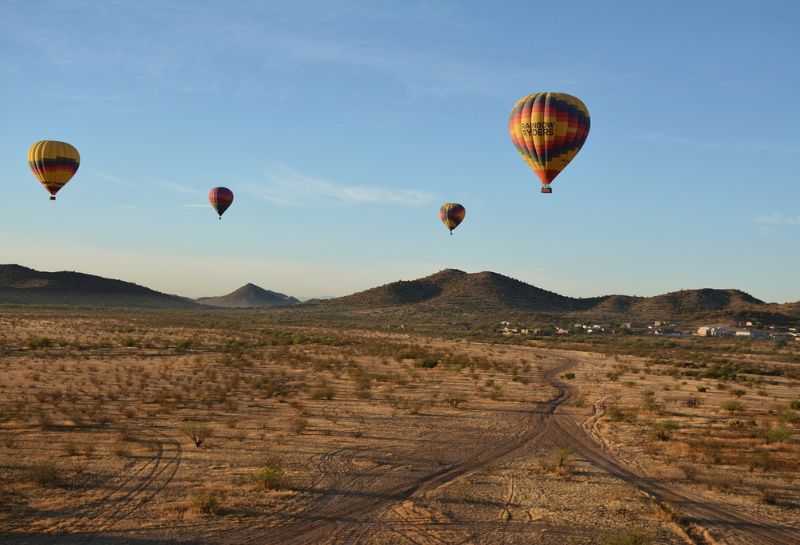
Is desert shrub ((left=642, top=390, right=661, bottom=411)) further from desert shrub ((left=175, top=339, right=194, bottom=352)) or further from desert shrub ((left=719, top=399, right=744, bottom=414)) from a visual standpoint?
desert shrub ((left=175, top=339, right=194, bottom=352))

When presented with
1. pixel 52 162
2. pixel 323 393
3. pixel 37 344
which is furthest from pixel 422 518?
pixel 52 162

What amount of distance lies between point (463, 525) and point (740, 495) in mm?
6713

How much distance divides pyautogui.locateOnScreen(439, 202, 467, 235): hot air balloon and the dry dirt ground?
152 ft

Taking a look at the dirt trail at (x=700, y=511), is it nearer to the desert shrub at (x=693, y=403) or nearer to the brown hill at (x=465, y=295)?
the desert shrub at (x=693, y=403)

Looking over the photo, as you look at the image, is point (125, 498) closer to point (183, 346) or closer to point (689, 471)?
point (689, 471)

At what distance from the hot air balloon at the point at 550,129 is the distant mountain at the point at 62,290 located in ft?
506

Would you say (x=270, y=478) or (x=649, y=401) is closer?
(x=270, y=478)

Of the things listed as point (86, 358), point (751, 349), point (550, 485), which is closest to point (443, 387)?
point (550, 485)

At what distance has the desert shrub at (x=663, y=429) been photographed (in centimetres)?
1919

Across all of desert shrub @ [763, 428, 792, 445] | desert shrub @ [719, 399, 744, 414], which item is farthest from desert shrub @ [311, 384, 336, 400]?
desert shrub @ [719, 399, 744, 414]

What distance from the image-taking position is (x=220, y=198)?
8169cm

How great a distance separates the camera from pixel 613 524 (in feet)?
38.4

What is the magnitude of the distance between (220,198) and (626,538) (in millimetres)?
77664

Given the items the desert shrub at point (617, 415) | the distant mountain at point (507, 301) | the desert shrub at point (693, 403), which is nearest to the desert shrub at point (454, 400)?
the desert shrub at point (617, 415)
